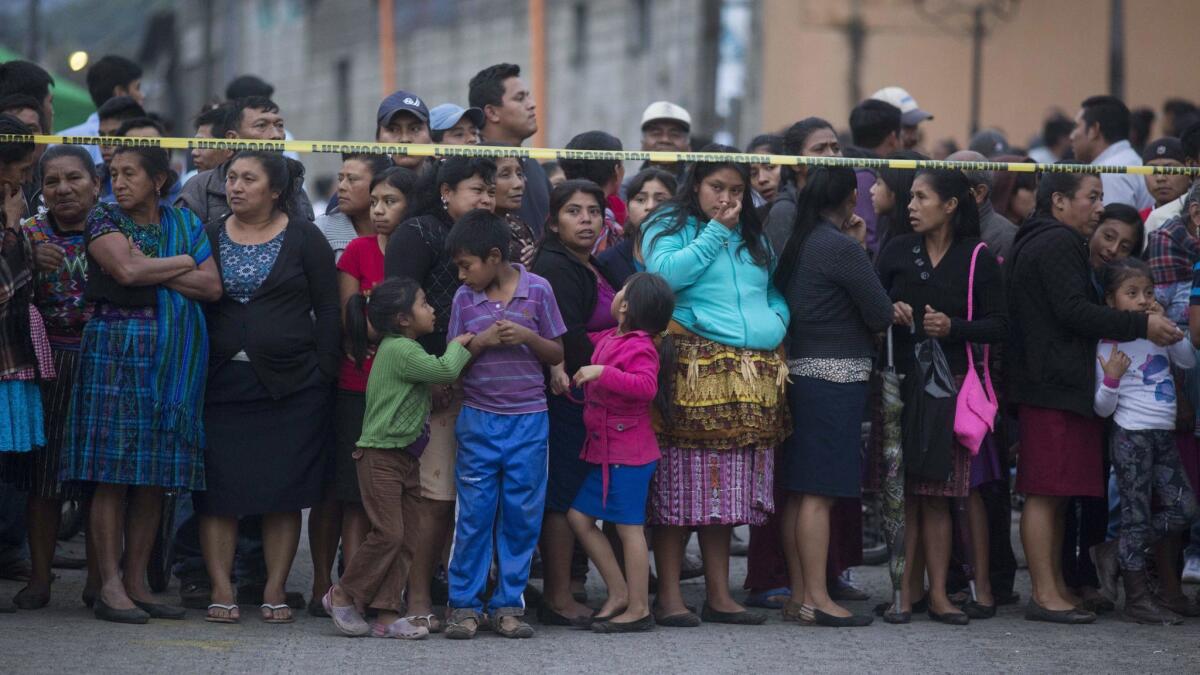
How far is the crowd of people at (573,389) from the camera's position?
273 inches

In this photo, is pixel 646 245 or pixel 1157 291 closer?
pixel 646 245

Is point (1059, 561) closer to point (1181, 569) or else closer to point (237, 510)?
point (1181, 569)

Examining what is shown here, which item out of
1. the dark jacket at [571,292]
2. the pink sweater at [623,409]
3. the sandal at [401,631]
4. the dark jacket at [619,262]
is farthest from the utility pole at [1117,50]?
the sandal at [401,631]

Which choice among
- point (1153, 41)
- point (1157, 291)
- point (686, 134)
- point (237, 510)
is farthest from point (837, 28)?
point (237, 510)

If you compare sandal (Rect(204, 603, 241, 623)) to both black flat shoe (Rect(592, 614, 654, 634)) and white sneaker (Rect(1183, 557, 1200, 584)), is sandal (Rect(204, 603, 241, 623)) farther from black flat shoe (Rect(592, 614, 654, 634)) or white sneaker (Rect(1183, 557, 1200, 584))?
white sneaker (Rect(1183, 557, 1200, 584))

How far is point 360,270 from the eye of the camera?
734cm

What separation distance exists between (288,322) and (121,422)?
785mm

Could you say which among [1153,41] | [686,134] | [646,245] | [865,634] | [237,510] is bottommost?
[865,634]

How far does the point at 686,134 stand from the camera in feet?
32.7

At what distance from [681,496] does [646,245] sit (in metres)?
1.11

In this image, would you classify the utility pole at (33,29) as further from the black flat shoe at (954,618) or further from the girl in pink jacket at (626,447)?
the black flat shoe at (954,618)

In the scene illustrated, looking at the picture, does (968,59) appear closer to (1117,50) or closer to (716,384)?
(1117,50)

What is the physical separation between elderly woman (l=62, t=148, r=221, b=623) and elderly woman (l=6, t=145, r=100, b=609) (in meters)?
0.24

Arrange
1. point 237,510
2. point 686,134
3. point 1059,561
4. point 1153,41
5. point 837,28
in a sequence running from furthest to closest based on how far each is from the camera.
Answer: point 837,28, point 1153,41, point 686,134, point 1059,561, point 237,510
